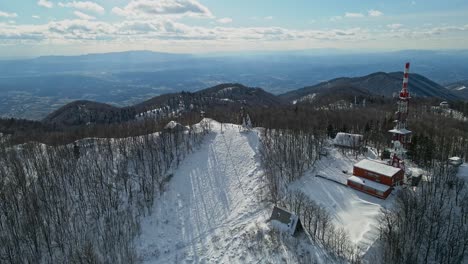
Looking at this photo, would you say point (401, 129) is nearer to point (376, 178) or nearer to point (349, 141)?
point (376, 178)

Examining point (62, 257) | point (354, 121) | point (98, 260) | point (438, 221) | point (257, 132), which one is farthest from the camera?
point (354, 121)

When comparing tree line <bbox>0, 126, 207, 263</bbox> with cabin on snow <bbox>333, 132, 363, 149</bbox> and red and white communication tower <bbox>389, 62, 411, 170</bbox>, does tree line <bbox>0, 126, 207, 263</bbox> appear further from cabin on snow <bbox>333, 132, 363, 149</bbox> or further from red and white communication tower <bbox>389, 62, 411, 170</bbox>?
red and white communication tower <bbox>389, 62, 411, 170</bbox>

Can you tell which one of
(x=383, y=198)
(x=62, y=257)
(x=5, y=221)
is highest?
(x=383, y=198)

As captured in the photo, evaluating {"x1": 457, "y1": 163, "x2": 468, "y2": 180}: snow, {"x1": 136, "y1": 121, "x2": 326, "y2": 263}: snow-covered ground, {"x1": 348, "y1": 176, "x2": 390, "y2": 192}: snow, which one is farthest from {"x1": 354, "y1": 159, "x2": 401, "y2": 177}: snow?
{"x1": 136, "y1": 121, "x2": 326, "y2": 263}: snow-covered ground

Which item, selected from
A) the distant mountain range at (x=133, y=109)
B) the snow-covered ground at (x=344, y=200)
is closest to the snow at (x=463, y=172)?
the snow-covered ground at (x=344, y=200)

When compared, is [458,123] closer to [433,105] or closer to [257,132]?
[433,105]

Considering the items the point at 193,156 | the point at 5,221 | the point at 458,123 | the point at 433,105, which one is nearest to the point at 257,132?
the point at 193,156

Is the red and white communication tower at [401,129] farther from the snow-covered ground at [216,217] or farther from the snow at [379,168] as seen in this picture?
the snow-covered ground at [216,217]

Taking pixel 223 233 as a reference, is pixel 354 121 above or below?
above
